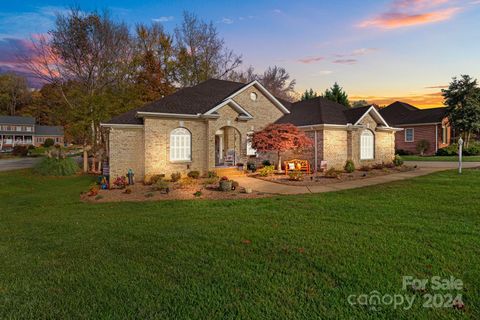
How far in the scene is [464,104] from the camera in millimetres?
29969

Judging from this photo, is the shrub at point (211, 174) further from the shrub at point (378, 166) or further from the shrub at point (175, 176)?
the shrub at point (378, 166)

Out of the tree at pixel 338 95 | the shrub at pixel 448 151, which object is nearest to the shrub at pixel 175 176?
the tree at pixel 338 95

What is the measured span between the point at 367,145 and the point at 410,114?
21270mm

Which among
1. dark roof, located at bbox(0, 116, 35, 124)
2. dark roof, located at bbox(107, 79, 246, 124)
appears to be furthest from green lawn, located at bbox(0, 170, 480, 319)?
dark roof, located at bbox(0, 116, 35, 124)

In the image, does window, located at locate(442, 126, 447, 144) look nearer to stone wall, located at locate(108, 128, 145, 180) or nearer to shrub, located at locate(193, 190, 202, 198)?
shrub, located at locate(193, 190, 202, 198)

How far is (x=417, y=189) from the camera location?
10.7 metres

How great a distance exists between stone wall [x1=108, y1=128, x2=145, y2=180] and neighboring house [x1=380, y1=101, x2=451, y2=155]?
1207 inches

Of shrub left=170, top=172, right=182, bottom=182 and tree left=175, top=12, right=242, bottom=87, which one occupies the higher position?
tree left=175, top=12, right=242, bottom=87

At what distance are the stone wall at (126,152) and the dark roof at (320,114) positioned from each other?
10174 mm

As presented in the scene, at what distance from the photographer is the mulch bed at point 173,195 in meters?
10.6

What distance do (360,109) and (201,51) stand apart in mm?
23718

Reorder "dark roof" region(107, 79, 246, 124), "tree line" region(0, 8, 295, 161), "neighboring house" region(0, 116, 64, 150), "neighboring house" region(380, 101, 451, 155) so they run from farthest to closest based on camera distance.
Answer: "neighboring house" region(0, 116, 64, 150), "neighboring house" region(380, 101, 451, 155), "tree line" region(0, 8, 295, 161), "dark roof" region(107, 79, 246, 124)

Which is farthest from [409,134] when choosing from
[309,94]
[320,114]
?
[320,114]

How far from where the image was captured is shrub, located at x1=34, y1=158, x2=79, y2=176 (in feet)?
63.3
